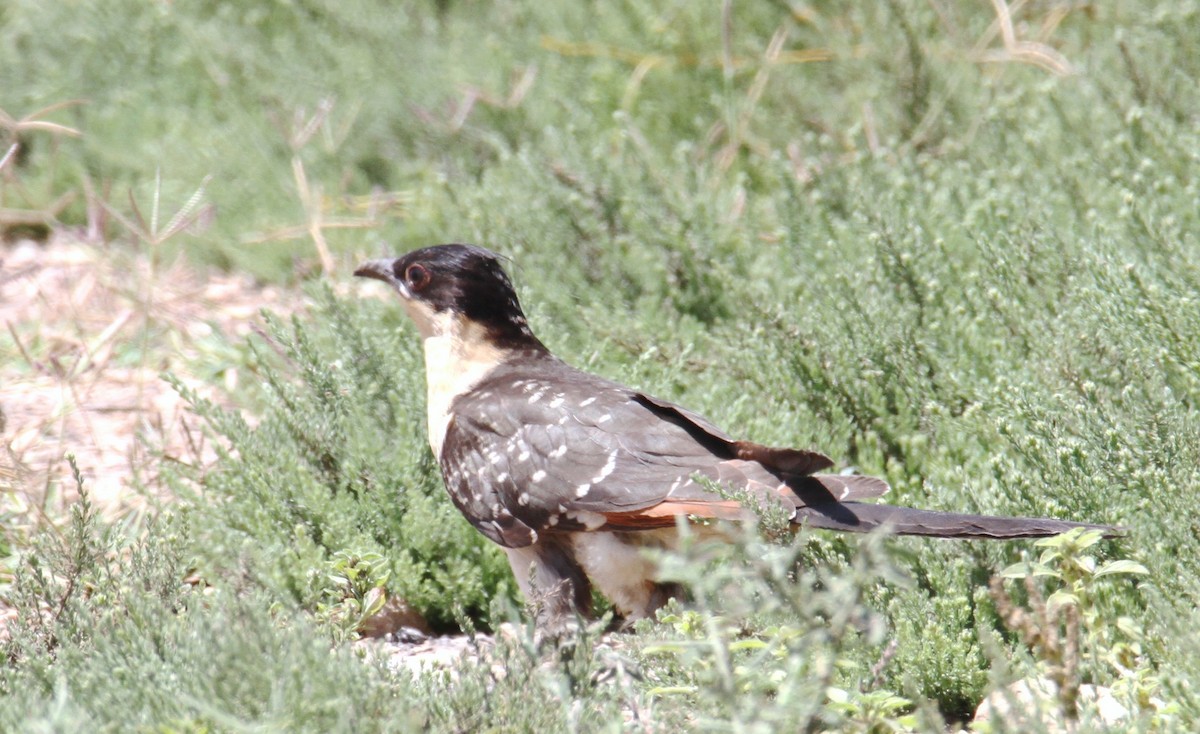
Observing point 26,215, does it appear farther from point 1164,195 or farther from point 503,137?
point 1164,195

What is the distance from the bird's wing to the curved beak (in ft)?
2.37

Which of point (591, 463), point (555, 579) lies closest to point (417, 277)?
point (591, 463)

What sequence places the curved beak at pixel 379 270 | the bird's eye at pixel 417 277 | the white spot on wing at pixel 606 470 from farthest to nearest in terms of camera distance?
the curved beak at pixel 379 270 < the bird's eye at pixel 417 277 < the white spot on wing at pixel 606 470

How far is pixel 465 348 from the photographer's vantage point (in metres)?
4.73

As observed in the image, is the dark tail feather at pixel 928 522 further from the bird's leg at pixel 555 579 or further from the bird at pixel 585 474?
the bird's leg at pixel 555 579

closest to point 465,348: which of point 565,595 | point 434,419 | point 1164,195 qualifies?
point 434,419

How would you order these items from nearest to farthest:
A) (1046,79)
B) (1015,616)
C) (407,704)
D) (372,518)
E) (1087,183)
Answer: (1015,616)
(407,704)
(372,518)
(1087,183)
(1046,79)

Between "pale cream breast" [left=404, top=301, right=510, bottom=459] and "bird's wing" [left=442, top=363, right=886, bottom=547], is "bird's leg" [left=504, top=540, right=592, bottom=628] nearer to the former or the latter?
"bird's wing" [left=442, top=363, right=886, bottom=547]

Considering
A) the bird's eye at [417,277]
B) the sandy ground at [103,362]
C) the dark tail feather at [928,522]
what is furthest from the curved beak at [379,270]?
the dark tail feather at [928,522]

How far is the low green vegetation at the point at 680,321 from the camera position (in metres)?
3.16

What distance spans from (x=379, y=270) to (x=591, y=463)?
4.71 feet

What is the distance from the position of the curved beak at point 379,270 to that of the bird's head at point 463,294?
96 millimetres

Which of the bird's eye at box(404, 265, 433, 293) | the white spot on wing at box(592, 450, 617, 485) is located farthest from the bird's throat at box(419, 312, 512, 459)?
the white spot on wing at box(592, 450, 617, 485)

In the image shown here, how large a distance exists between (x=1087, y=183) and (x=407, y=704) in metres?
4.07
